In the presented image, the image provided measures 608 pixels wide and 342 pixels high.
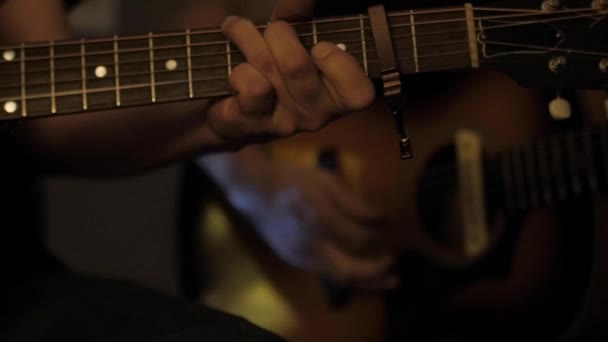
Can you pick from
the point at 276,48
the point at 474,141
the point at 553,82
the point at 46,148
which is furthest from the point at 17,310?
the point at 474,141

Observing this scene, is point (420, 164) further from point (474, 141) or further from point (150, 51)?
point (150, 51)

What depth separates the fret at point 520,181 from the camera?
0.99 metres

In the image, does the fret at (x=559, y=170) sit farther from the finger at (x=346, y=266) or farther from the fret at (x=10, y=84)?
the fret at (x=10, y=84)

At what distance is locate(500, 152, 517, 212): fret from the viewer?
3.30 ft

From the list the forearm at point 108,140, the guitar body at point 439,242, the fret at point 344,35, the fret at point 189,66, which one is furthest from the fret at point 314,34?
the guitar body at point 439,242

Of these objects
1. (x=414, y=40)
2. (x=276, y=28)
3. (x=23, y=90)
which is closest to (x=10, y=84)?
(x=23, y=90)

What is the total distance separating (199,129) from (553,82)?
1.08ft

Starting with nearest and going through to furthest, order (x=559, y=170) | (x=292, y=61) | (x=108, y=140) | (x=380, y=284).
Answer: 1. (x=292, y=61)
2. (x=108, y=140)
3. (x=559, y=170)
4. (x=380, y=284)

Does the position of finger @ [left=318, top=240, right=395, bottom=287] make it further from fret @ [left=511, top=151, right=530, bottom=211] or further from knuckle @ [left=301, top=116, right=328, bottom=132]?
knuckle @ [left=301, top=116, right=328, bottom=132]

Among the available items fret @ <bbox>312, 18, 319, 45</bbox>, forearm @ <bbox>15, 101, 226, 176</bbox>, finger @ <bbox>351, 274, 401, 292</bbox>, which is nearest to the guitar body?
finger @ <bbox>351, 274, 401, 292</bbox>

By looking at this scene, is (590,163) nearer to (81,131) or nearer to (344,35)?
(344,35)

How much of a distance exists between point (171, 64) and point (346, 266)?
18.5 inches

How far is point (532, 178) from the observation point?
986mm

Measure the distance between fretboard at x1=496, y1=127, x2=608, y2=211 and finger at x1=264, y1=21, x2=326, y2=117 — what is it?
43cm
